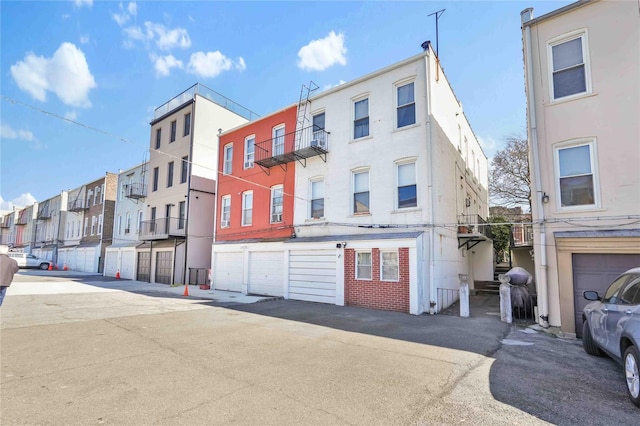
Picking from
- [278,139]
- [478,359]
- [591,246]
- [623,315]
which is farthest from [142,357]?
[278,139]

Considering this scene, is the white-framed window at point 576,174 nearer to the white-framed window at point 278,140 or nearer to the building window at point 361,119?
the building window at point 361,119

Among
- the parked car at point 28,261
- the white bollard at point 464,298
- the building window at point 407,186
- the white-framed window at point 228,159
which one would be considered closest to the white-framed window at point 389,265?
the building window at point 407,186

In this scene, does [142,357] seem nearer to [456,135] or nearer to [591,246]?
[591,246]

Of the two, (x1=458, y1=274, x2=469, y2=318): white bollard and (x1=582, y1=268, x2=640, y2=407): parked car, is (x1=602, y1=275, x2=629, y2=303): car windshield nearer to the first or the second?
(x1=582, y1=268, x2=640, y2=407): parked car

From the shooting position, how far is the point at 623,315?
4695mm

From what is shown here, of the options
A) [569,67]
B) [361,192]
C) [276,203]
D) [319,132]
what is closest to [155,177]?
[276,203]

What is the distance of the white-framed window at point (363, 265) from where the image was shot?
40.5 feet

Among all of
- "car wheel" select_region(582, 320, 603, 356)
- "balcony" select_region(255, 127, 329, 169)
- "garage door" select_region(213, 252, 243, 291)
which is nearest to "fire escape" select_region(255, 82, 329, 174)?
"balcony" select_region(255, 127, 329, 169)

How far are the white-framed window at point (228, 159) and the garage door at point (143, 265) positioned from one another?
9.21 meters

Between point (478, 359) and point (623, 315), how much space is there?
2.27m

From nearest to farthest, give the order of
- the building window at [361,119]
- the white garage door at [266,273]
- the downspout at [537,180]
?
the downspout at [537,180]
the building window at [361,119]
the white garage door at [266,273]

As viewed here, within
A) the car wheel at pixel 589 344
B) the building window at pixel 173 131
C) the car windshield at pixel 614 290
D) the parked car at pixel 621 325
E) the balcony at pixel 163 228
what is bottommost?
the car wheel at pixel 589 344

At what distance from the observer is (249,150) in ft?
59.5

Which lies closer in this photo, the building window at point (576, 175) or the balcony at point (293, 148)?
the building window at point (576, 175)
